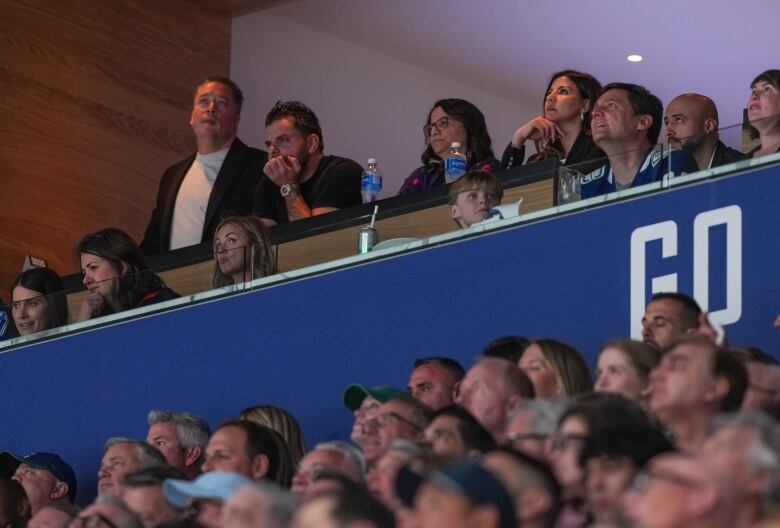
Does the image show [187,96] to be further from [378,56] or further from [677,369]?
[677,369]

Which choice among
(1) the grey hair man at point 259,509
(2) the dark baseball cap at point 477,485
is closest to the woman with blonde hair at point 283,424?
(1) the grey hair man at point 259,509

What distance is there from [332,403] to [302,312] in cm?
35

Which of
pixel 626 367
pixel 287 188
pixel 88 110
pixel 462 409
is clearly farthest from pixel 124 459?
pixel 88 110

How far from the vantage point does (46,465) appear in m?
6.32

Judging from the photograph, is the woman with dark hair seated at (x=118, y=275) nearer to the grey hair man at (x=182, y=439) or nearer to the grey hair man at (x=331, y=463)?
the grey hair man at (x=182, y=439)

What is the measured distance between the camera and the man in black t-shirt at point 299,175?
707cm

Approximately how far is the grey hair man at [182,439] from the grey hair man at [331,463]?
1100 mm

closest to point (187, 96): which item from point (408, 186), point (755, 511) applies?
point (408, 186)

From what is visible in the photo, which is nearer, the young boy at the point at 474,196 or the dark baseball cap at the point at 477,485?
the dark baseball cap at the point at 477,485

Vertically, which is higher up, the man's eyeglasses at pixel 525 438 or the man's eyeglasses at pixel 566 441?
the man's eyeglasses at pixel 525 438

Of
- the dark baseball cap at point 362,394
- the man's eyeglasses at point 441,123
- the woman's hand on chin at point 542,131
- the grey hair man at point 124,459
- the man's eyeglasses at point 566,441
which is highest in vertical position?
the man's eyeglasses at point 441,123

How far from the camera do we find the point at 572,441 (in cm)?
387

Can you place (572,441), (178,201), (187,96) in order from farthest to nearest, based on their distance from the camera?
(187,96)
(178,201)
(572,441)

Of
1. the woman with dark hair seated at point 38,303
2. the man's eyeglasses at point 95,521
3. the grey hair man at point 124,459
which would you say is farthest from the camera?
the woman with dark hair seated at point 38,303
